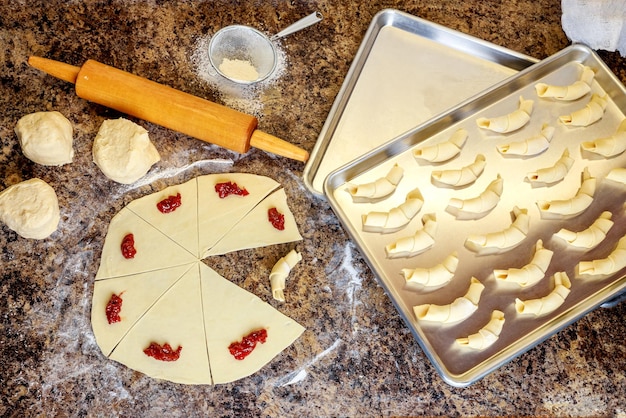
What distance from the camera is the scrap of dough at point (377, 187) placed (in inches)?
81.2

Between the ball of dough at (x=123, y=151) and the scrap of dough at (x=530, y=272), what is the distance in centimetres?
116

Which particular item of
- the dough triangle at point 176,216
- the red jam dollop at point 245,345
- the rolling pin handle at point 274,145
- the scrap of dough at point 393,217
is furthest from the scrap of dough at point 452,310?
the dough triangle at point 176,216

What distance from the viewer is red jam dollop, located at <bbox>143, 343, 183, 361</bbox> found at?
1.88 m

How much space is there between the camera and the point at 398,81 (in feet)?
7.45

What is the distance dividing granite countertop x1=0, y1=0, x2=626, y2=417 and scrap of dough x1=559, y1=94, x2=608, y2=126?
623mm

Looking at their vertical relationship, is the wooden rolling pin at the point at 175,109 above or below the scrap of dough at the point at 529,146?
below

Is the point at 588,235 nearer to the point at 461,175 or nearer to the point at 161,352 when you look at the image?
the point at 461,175

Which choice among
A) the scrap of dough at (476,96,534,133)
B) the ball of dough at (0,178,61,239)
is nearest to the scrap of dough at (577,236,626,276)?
the scrap of dough at (476,96,534,133)

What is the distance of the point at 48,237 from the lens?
6.56 feet

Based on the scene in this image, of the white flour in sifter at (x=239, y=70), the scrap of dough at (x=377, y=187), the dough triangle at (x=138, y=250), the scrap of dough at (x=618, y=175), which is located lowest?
the dough triangle at (x=138, y=250)

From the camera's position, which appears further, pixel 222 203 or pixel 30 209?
pixel 222 203

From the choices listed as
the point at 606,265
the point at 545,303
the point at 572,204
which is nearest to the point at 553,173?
the point at 572,204

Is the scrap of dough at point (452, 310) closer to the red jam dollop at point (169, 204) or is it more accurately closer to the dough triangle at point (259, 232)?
the dough triangle at point (259, 232)

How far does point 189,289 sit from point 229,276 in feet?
0.43
